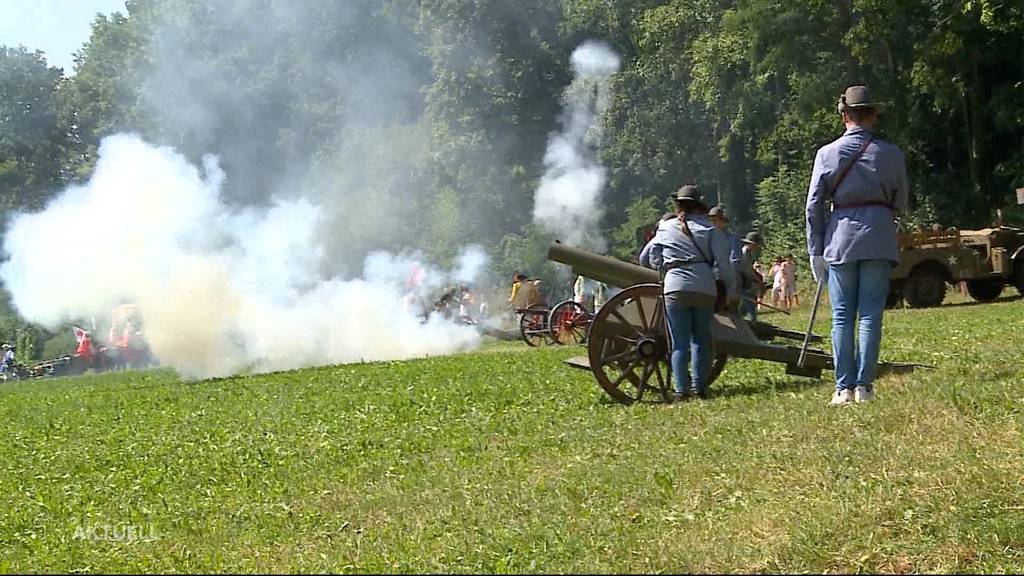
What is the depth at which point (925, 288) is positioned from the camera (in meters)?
25.3

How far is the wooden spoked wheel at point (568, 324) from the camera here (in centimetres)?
2212

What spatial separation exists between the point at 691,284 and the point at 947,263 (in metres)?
17.4

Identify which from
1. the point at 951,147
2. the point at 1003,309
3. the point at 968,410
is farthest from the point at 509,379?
the point at 951,147

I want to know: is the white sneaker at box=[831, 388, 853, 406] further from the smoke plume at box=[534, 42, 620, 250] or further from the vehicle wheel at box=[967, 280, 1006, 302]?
the smoke plume at box=[534, 42, 620, 250]

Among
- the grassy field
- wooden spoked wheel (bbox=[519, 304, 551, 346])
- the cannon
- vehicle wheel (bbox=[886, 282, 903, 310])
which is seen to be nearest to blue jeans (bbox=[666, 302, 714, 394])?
the cannon

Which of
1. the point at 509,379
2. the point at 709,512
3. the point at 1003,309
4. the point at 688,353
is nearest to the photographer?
the point at 709,512

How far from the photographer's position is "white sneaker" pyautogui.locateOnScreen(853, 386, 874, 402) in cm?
773

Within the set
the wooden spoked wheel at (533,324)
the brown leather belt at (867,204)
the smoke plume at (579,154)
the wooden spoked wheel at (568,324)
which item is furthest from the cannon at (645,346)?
the smoke plume at (579,154)

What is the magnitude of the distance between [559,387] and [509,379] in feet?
5.11

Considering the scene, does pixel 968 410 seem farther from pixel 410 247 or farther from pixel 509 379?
pixel 410 247

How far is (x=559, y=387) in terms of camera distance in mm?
11688

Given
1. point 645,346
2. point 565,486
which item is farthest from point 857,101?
point 565,486

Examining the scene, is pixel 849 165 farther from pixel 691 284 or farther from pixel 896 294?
pixel 896 294

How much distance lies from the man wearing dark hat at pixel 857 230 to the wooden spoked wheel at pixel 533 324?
14.9 meters
